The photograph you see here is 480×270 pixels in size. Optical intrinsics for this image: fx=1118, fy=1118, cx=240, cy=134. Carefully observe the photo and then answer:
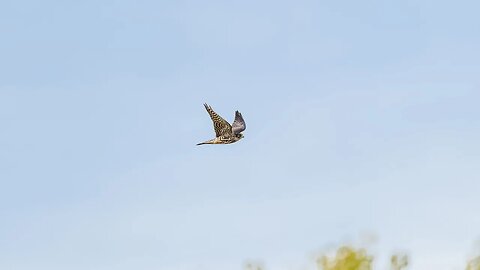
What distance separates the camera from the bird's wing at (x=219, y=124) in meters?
40.8

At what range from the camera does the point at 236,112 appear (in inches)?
1688

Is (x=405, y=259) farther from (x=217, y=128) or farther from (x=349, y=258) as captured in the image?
(x=217, y=128)

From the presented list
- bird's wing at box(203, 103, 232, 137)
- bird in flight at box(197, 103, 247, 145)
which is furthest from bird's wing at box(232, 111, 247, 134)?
bird's wing at box(203, 103, 232, 137)

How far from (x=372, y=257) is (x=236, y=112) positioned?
13.0m

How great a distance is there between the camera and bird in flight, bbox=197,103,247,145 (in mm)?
41094

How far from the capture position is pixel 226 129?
41656 millimetres

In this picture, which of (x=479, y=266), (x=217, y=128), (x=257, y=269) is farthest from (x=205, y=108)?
(x=479, y=266)

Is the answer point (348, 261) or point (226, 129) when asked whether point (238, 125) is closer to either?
point (226, 129)

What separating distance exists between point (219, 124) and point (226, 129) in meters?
0.47

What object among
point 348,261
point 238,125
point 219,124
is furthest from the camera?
point 238,125

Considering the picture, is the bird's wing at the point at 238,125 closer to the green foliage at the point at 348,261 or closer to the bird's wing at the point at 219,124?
the bird's wing at the point at 219,124

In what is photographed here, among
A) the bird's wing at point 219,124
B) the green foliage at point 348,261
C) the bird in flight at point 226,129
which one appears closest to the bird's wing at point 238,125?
the bird in flight at point 226,129

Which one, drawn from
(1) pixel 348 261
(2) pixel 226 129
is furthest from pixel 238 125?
(1) pixel 348 261

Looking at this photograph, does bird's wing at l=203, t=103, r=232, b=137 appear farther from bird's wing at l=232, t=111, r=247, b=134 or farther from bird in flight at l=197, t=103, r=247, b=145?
bird's wing at l=232, t=111, r=247, b=134
